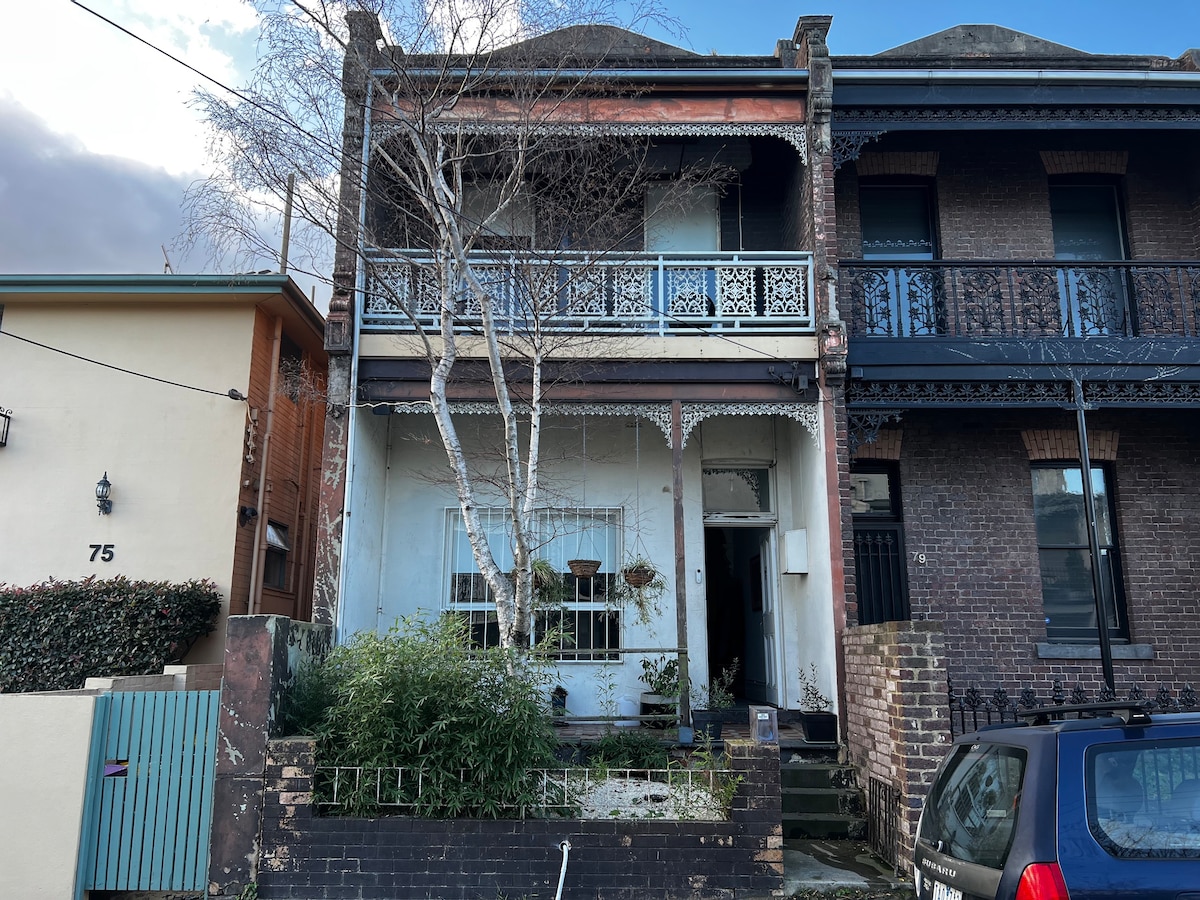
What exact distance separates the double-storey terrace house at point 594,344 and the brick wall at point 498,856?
88.3 inches

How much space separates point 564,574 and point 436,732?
15.2 feet

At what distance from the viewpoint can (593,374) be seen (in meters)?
9.27

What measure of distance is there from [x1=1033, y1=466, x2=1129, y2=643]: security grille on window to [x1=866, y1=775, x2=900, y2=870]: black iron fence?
13.3 feet

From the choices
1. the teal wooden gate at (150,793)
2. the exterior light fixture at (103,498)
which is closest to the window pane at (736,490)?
the teal wooden gate at (150,793)

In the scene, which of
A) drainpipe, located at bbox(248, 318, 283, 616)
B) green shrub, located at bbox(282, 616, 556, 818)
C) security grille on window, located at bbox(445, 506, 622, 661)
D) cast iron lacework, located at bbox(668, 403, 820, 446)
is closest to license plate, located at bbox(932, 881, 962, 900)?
green shrub, located at bbox(282, 616, 556, 818)

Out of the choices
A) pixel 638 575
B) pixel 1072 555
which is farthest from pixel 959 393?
pixel 638 575

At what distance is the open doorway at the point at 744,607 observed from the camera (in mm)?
10867

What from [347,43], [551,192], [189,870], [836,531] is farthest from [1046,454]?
[189,870]

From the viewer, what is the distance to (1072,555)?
10289 mm

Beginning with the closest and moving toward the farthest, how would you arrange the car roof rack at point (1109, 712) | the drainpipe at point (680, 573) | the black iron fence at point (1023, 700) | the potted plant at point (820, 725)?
1. the car roof rack at point (1109, 712)
2. the black iron fence at point (1023, 700)
3. the potted plant at point (820, 725)
4. the drainpipe at point (680, 573)

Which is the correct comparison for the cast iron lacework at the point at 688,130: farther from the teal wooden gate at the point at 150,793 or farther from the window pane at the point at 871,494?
the teal wooden gate at the point at 150,793

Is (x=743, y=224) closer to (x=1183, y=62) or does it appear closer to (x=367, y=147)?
(x=367, y=147)

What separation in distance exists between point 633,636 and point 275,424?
5371 mm

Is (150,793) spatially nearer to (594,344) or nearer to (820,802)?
(820,802)
